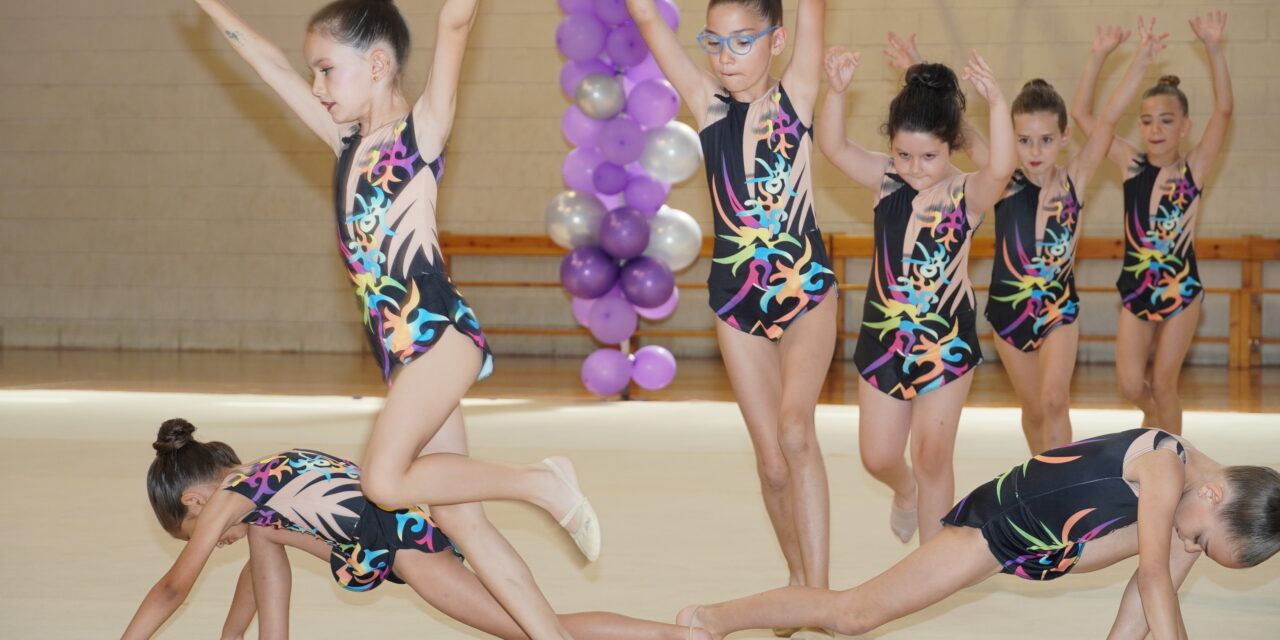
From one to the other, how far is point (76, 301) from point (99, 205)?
2.99 feet

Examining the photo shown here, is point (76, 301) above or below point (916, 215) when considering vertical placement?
below

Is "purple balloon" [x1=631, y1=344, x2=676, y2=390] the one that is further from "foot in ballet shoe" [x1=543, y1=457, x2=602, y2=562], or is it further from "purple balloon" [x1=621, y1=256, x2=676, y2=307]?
"foot in ballet shoe" [x1=543, y1=457, x2=602, y2=562]

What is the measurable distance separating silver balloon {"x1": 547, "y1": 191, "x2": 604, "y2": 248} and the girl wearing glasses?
3916 mm

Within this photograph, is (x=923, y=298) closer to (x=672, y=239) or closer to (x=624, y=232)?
(x=624, y=232)

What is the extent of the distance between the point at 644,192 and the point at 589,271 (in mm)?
533

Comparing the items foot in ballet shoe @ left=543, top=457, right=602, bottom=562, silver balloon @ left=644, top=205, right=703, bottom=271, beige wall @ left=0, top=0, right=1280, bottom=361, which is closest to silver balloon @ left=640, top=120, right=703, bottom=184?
silver balloon @ left=644, top=205, right=703, bottom=271

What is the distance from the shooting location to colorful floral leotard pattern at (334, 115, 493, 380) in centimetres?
260

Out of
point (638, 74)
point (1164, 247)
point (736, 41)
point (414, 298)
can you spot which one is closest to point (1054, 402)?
point (1164, 247)

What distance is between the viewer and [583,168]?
735 centimetres

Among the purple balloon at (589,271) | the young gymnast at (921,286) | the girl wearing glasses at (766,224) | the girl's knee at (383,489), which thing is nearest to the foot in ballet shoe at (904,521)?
the young gymnast at (921,286)

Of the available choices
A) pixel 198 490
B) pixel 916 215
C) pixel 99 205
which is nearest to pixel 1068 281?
pixel 916 215

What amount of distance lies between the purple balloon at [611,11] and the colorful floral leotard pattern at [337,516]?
4721mm

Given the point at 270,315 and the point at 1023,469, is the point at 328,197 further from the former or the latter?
the point at 1023,469

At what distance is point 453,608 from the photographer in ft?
9.03
